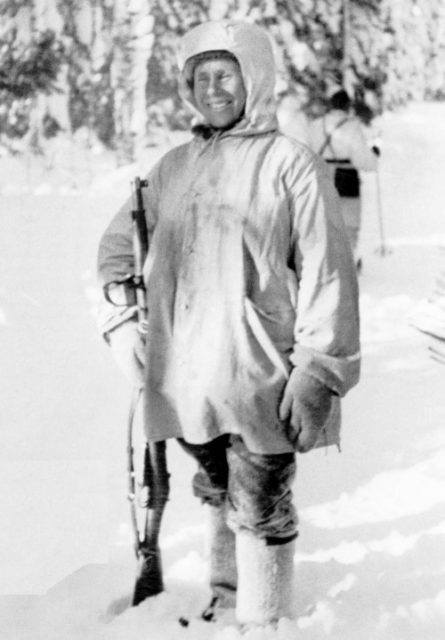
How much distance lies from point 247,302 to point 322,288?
10 cm

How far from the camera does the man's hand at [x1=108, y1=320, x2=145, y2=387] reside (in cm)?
117

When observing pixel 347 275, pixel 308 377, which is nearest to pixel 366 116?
pixel 347 275

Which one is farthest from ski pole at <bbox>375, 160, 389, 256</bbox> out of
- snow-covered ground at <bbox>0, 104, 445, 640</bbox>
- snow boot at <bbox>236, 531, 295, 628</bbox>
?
snow boot at <bbox>236, 531, 295, 628</bbox>

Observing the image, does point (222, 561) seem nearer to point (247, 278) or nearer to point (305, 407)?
point (305, 407)

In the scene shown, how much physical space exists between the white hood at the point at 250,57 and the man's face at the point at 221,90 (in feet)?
0.05

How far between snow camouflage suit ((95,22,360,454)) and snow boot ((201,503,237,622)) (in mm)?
167

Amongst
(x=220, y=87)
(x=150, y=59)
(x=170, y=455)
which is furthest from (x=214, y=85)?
(x=170, y=455)

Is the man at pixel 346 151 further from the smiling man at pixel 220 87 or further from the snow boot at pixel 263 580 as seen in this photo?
the snow boot at pixel 263 580

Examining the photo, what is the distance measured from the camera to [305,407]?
3.45 feet

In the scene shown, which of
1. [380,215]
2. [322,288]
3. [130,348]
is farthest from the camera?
[380,215]

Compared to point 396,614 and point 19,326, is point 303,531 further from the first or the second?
point 19,326

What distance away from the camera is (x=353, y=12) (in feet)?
4.17

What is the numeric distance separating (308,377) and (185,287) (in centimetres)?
20

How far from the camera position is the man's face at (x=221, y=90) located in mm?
1066
